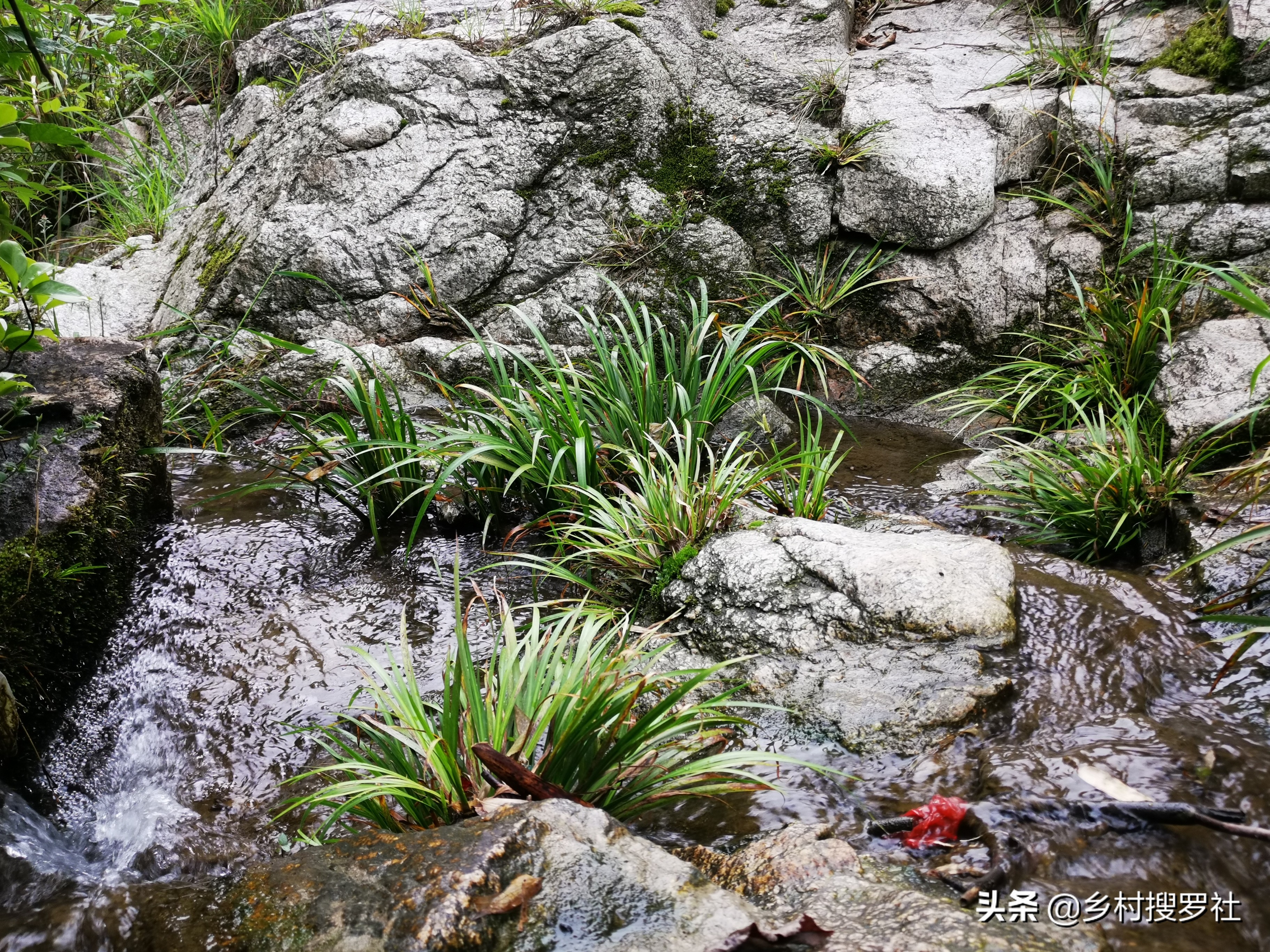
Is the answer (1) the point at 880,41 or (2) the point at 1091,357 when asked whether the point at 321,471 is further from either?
(1) the point at 880,41

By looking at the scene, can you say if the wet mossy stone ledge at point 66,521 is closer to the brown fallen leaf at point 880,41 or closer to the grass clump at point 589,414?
the grass clump at point 589,414

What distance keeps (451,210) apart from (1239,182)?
4.66 meters

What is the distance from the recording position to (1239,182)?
4.38m

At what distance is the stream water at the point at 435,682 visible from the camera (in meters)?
1.77

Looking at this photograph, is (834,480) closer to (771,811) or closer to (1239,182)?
(771,811)

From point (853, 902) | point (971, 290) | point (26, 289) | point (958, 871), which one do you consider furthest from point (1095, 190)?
point (26, 289)

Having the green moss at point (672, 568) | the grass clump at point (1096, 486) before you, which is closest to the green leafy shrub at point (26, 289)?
the green moss at point (672, 568)

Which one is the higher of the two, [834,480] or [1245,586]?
[1245,586]

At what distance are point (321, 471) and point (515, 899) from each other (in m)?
2.44

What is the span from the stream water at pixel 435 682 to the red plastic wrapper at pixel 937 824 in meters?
0.05

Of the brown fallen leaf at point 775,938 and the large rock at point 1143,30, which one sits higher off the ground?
the large rock at point 1143,30

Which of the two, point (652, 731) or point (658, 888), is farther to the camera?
point (652, 731)

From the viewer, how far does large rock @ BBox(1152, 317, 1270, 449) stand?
3494mm

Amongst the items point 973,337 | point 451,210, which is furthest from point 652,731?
point 451,210
